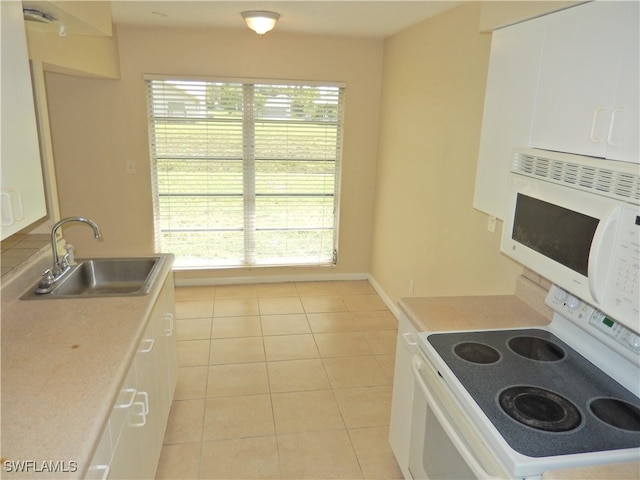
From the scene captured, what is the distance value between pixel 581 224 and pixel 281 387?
2223 millimetres

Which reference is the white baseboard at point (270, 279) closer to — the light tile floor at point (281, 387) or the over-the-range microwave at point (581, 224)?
the light tile floor at point (281, 387)

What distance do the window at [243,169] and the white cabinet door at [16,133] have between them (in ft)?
9.66

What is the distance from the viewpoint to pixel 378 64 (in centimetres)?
449

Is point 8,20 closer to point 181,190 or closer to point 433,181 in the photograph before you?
point 433,181

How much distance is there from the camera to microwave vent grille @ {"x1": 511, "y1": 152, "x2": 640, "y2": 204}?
1214 mm

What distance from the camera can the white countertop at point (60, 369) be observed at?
47.6 inches

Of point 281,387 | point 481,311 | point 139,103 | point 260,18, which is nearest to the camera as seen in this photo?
point 481,311

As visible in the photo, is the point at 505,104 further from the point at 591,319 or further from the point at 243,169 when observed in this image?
the point at 243,169

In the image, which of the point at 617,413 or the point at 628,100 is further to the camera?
the point at 617,413

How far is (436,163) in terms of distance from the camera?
132 inches

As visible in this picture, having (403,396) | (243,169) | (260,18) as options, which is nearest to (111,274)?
(403,396)

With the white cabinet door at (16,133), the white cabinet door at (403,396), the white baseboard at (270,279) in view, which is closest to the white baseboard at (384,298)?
the white baseboard at (270,279)

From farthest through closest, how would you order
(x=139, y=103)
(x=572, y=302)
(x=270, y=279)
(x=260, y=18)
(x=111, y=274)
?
(x=270, y=279), (x=139, y=103), (x=260, y=18), (x=111, y=274), (x=572, y=302)

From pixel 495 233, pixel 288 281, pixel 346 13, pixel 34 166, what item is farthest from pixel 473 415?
pixel 288 281
